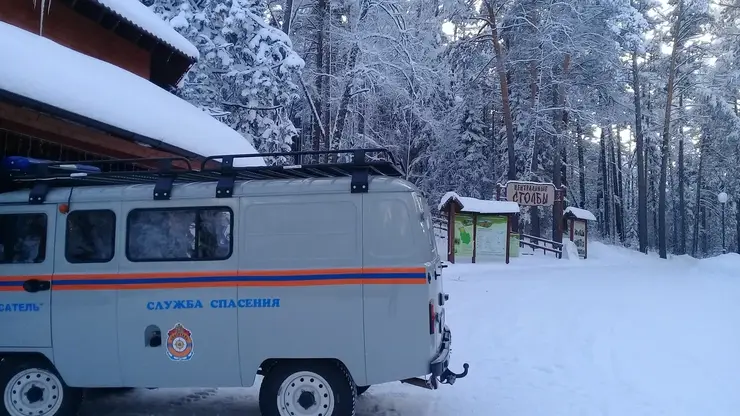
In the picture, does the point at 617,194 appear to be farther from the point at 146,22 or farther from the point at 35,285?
the point at 35,285

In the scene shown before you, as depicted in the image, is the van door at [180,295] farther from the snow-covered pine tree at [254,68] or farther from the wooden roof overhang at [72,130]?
the snow-covered pine tree at [254,68]

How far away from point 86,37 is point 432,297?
31.4ft

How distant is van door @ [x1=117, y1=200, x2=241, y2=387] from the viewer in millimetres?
5988

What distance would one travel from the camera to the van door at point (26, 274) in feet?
20.3

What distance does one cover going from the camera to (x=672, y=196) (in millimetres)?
63781

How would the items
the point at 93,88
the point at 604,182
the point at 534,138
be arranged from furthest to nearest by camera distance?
the point at 604,182 < the point at 534,138 < the point at 93,88

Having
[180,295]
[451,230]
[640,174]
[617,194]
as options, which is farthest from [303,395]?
[617,194]

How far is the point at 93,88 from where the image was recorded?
9375 mm

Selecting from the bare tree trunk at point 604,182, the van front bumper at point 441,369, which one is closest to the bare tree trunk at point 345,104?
the van front bumper at point 441,369

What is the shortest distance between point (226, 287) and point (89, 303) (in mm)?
1409

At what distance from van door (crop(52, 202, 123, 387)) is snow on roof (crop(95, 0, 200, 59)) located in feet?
22.6

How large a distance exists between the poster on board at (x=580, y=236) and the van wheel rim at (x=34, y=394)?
25421mm

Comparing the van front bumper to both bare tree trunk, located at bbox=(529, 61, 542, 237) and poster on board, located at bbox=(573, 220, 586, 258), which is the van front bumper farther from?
bare tree trunk, located at bbox=(529, 61, 542, 237)

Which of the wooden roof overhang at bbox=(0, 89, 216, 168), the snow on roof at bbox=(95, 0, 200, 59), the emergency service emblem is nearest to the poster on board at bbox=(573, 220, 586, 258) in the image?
the snow on roof at bbox=(95, 0, 200, 59)
